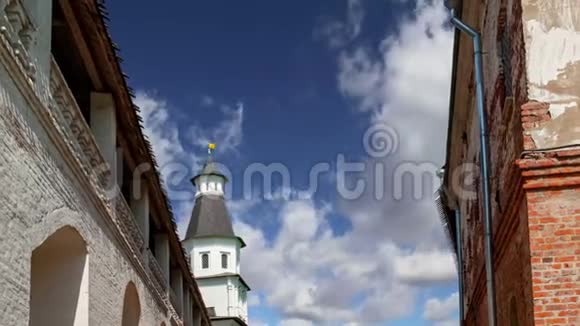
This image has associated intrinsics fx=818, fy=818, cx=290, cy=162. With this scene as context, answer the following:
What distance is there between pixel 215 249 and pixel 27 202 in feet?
170

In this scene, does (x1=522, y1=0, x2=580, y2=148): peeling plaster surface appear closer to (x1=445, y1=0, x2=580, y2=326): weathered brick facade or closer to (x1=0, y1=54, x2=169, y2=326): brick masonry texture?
(x1=445, y1=0, x2=580, y2=326): weathered brick facade

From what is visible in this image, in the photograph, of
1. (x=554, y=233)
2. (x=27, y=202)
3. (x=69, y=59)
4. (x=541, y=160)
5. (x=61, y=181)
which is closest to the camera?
(x=27, y=202)

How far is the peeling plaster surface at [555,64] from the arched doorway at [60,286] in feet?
16.6

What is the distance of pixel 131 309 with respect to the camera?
12.9m

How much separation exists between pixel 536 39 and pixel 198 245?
51.7 meters

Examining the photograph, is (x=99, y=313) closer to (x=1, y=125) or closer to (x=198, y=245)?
(x=1, y=125)

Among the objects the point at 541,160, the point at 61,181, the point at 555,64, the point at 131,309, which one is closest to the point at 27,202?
the point at 61,181

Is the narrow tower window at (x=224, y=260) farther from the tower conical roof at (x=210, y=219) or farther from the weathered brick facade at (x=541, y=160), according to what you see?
the weathered brick facade at (x=541, y=160)

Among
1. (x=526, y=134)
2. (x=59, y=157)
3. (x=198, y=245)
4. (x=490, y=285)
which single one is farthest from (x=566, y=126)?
(x=198, y=245)

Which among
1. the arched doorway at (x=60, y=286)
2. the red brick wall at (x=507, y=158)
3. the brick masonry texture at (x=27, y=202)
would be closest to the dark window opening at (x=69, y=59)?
the brick masonry texture at (x=27, y=202)

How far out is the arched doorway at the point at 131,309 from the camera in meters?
12.5

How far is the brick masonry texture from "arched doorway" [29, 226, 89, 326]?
0.52 feet

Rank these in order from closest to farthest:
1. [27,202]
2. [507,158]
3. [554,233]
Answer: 1. [27,202]
2. [554,233]
3. [507,158]

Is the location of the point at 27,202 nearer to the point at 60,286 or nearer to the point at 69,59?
the point at 60,286
